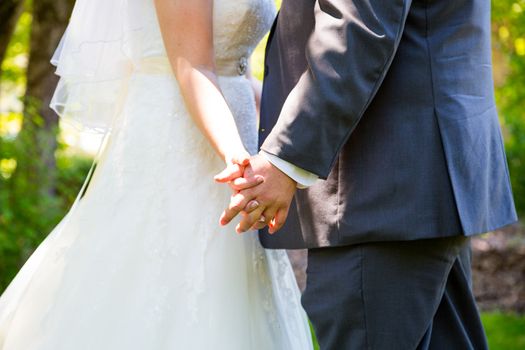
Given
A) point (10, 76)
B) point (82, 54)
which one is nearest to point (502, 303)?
point (82, 54)

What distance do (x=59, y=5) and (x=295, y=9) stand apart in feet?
13.3

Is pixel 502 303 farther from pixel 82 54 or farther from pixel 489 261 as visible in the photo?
pixel 82 54

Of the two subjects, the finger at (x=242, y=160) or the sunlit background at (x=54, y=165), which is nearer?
the finger at (x=242, y=160)

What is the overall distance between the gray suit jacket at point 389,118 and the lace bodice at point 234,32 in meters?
0.31

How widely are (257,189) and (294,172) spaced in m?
0.10

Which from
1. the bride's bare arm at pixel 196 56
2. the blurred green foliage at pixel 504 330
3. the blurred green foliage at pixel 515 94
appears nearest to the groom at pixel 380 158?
the bride's bare arm at pixel 196 56

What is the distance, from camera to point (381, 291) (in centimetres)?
213

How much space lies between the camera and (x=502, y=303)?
6.30m

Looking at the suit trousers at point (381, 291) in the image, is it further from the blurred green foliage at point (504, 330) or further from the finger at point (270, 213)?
the blurred green foliage at point (504, 330)

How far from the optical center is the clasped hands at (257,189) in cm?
205

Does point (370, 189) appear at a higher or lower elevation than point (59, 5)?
lower

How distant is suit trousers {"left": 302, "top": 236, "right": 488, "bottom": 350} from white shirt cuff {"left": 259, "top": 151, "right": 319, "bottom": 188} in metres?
0.22

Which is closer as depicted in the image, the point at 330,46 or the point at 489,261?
the point at 330,46

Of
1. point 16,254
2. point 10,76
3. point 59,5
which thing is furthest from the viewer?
point 10,76
